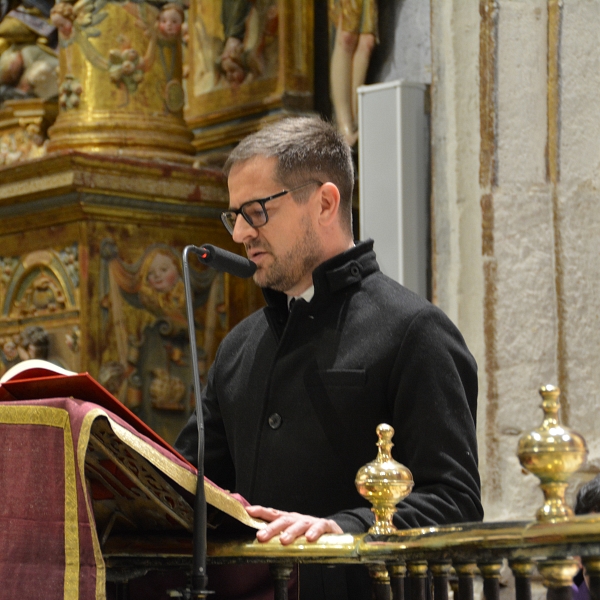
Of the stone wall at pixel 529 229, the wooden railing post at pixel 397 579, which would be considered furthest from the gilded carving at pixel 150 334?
the wooden railing post at pixel 397 579

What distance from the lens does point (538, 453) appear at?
4.78ft

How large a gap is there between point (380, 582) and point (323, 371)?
676 mm

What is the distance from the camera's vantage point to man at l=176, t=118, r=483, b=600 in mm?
2264

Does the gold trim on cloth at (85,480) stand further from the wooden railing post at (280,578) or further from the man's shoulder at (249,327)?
the man's shoulder at (249,327)

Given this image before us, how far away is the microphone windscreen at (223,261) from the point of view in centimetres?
203

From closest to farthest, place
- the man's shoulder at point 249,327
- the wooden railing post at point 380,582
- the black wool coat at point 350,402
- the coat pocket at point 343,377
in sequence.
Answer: the wooden railing post at point 380,582, the black wool coat at point 350,402, the coat pocket at point 343,377, the man's shoulder at point 249,327

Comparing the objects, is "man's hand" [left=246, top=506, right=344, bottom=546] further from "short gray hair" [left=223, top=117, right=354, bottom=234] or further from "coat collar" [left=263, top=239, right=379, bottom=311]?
"short gray hair" [left=223, top=117, right=354, bottom=234]

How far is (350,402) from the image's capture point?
239cm

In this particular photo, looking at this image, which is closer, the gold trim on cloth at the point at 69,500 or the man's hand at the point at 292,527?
the gold trim on cloth at the point at 69,500

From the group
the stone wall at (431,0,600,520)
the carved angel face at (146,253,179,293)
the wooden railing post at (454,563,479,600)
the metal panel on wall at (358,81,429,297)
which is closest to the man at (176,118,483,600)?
the wooden railing post at (454,563,479,600)

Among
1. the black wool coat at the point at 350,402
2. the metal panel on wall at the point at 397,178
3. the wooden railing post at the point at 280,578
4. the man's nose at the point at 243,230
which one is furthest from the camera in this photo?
the metal panel on wall at the point at 397,178

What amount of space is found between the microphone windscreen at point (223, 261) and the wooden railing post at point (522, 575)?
2.45 ft

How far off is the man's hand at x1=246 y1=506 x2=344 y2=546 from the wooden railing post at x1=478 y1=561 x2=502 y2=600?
14.0 inches

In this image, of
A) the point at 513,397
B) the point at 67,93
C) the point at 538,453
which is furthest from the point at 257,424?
the point at 67,93
